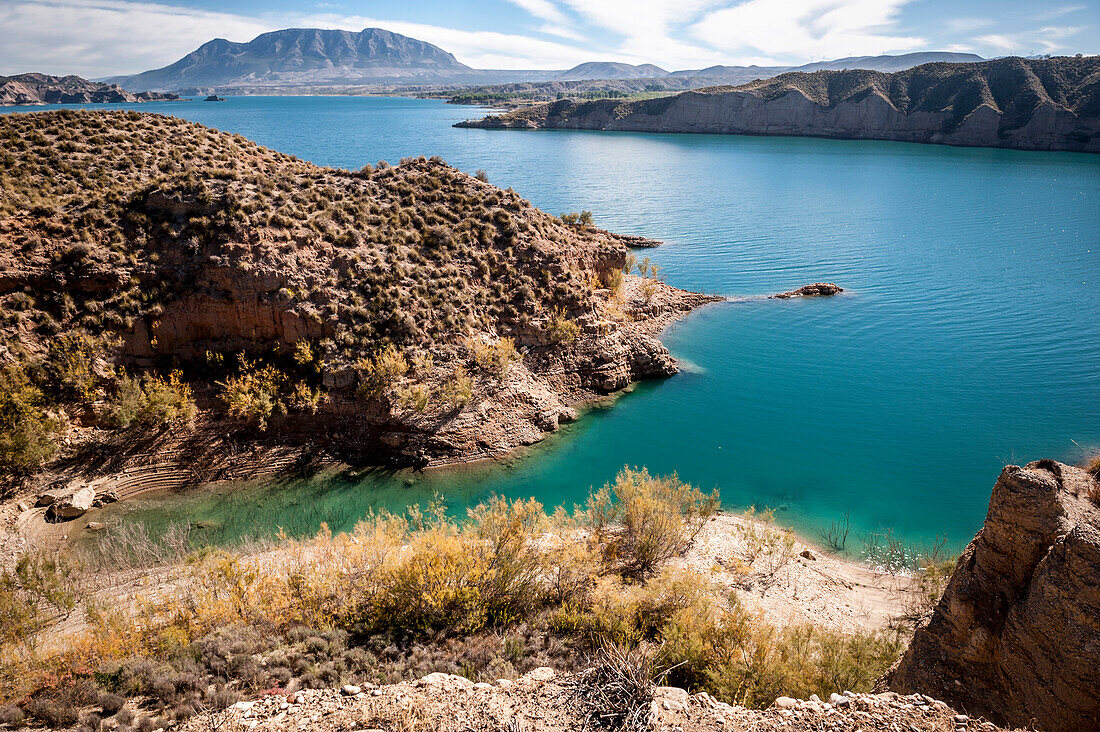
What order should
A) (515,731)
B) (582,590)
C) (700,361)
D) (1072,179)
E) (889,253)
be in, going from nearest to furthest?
(515,731) → (582,590) → (700,361) → (889,253) → (1072,179)

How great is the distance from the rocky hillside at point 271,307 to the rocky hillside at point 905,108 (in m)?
132

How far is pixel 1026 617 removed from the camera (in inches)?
395

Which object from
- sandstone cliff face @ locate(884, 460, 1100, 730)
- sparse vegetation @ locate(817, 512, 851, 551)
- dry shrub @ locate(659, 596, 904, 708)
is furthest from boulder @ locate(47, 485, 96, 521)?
sparse vegetation @ locate(817, 512, 851, 551)

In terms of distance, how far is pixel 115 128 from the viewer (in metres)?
32.9

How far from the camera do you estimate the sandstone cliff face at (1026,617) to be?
9219 mm

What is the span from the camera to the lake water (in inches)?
941

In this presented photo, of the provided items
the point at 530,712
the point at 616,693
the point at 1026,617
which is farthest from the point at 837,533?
the point at 530,712

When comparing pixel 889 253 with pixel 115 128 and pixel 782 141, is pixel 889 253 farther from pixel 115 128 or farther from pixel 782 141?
pixel 782 141

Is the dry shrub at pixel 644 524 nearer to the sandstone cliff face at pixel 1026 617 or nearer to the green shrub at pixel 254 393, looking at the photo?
the sandstone cliff face at pixel 1026 617

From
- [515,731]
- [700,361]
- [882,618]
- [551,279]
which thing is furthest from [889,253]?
[515,731]

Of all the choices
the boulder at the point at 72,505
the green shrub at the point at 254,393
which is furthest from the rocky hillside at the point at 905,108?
the boulder at the point at 72,505

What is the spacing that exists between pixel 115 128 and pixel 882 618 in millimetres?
45497

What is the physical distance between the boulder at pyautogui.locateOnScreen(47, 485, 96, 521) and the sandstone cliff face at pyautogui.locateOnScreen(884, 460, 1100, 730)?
2776cm

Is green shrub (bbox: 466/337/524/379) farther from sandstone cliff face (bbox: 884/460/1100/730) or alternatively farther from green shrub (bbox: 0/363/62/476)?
sandstone cliff face (bbox: 884/460/1100/730)
